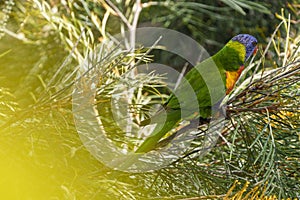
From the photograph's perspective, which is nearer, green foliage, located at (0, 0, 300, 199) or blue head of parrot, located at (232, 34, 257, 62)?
green foliage, located at (0, 0, 300, 199)

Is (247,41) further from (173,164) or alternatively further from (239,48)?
(173,164)

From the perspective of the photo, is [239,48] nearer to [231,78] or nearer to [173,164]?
[231,78]

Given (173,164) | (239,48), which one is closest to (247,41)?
(239,48)

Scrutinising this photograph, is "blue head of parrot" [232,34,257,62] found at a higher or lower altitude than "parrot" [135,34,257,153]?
higher

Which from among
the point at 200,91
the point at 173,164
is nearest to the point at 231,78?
the point at 200,91

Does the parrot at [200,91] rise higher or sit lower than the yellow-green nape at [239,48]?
lower

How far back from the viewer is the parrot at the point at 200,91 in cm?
72

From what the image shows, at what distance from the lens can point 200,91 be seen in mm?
776

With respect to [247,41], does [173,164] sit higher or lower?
lower

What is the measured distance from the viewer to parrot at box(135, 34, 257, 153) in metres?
0.72

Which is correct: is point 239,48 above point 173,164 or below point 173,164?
above

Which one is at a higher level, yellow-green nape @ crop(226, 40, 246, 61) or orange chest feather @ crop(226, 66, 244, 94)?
yellow-green nape @ crop(226, 40, 246, 61)

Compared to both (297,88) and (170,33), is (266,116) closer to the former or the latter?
(297,88)

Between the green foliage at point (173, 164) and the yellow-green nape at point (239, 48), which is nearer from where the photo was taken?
the green foliage at point (173, 164)
